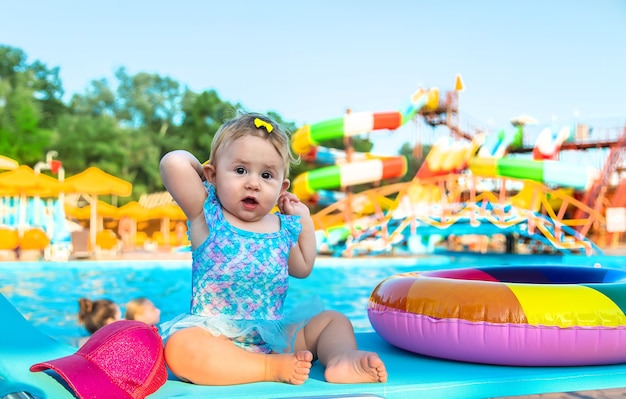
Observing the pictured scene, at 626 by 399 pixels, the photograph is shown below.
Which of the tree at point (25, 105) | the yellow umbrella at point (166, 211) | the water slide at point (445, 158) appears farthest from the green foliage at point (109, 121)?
the water slide at point (445, 158)

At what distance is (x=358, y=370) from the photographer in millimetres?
1846

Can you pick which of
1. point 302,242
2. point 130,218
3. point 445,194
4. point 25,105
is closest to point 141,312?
point 302,242

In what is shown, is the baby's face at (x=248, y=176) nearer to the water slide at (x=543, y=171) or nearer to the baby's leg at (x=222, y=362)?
the baby's leg at (x=222, y=362)

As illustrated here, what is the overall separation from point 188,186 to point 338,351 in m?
0.73

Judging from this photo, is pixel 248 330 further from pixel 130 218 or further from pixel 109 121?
pixel 109 121

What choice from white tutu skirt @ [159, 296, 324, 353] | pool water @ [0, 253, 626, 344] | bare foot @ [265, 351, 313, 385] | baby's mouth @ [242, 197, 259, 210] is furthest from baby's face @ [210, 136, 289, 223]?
pool water @ [0, 253, 626, 344]

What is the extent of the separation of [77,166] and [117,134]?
7.16 feet

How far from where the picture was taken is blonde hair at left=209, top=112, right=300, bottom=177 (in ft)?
6.55

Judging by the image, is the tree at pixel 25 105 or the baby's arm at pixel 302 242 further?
the tree at pixel 25 105

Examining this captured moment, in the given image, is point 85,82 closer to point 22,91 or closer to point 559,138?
point 22,91

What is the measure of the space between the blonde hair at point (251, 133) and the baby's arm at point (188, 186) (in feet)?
0.32

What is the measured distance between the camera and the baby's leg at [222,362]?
5.94 ft

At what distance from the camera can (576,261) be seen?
41.1ft

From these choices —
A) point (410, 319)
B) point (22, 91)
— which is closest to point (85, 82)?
point (22, 91)
